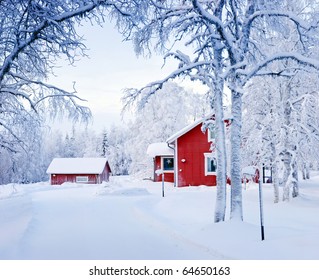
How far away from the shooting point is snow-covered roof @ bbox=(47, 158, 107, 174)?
30.8m

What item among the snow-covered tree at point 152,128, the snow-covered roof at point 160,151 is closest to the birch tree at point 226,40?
the snow-covered roof at point 160,151

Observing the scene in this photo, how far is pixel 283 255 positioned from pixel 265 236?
160cm

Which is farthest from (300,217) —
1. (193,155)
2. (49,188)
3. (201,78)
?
(49,188)

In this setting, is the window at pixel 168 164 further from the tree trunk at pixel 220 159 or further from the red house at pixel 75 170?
the tree trunk at pixel 220 159

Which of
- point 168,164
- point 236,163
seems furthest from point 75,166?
point 236,163

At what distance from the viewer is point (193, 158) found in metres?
25.3

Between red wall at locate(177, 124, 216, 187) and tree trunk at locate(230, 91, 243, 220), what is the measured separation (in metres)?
16.6

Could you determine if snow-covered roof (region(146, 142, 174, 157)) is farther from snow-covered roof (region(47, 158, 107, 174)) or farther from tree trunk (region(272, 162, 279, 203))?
tree trunk (region(272, 162, 279, 203))

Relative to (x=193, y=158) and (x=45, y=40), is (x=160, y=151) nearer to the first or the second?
(x=193, y=158)

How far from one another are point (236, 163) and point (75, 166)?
83.0 ft

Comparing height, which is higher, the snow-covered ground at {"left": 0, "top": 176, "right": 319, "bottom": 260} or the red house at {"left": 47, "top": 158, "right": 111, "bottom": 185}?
the red house at {"left": 47, "top": 158, "right": 111, "bottom": 185}

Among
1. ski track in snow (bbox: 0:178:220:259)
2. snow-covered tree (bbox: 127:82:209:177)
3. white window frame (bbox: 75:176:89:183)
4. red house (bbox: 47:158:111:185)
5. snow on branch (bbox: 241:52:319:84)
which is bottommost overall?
ski track in snow (bbox: 0:178:220:259)

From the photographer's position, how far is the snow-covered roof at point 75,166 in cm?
3078

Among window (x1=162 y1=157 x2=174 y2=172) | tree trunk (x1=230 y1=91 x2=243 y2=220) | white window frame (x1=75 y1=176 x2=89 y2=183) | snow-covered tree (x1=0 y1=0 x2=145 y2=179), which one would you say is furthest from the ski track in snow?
white window frame (x1=75 y1=176 x2=89 y2=183)
